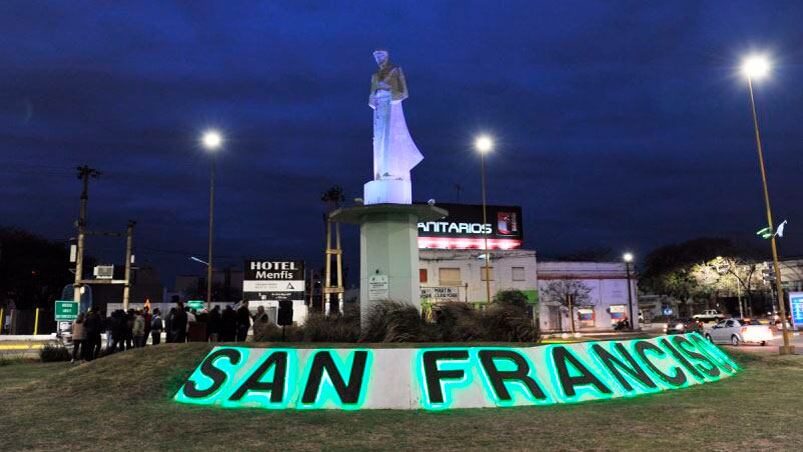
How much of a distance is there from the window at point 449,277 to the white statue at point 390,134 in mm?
33565

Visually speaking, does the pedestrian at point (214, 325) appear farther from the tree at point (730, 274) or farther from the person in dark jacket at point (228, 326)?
the tree at point (730, 274)

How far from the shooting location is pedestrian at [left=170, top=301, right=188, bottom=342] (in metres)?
18.1

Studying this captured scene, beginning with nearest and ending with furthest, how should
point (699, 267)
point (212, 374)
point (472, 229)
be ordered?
1. point (212, 374)
2. point (472, 229)
3. point (699, 267)

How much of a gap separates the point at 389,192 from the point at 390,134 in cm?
186

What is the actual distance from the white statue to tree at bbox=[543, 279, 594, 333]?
37.3m

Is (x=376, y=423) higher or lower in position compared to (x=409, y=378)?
lower

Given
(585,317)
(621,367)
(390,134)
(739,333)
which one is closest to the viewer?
(621,367)

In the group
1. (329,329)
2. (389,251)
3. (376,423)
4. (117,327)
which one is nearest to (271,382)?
(376,423)

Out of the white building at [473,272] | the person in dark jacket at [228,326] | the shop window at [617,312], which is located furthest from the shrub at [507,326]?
the shop window at [617,312]

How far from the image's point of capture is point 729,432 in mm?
7496

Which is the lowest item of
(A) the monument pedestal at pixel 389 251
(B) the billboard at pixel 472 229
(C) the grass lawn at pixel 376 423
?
(C) the grass lawn at pixel 376 423

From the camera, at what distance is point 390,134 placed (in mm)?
17531

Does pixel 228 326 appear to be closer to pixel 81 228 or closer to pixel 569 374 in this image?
pixel 569 374

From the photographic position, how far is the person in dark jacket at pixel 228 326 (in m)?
17.3
